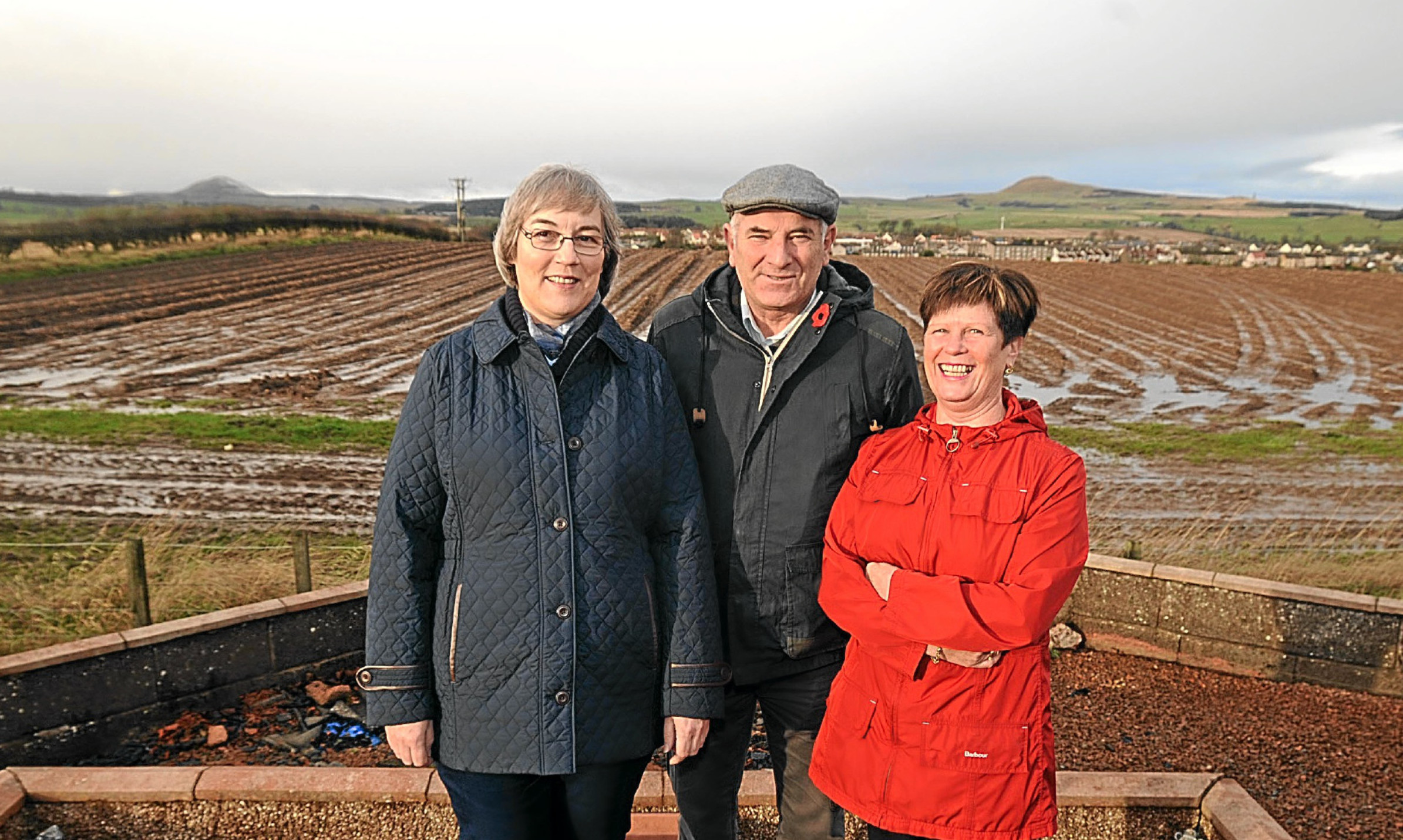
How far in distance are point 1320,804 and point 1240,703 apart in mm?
887

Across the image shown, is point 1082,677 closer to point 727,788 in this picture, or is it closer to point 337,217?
point 727,788

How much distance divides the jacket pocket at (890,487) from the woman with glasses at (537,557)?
429mm

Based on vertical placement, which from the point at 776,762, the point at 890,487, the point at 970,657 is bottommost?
the point at 776,762

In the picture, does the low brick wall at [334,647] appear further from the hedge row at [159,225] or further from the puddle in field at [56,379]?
the hedge row at [159,225]

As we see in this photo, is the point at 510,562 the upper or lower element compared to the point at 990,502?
lower

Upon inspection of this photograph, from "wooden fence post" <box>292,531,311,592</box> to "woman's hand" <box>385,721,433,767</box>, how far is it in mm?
3227

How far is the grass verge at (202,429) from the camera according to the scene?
11.3 metres

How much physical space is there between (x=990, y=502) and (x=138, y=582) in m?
4.38

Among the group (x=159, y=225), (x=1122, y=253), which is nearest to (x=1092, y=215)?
(x=1122, y=253)

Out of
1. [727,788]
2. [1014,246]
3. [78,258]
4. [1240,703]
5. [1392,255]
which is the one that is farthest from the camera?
[1014,246]

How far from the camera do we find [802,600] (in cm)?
244

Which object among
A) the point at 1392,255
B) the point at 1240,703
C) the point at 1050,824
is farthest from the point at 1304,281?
the point at 1050,824

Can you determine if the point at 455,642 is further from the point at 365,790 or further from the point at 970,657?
the point at 365,790

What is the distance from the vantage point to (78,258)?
89.5ft
